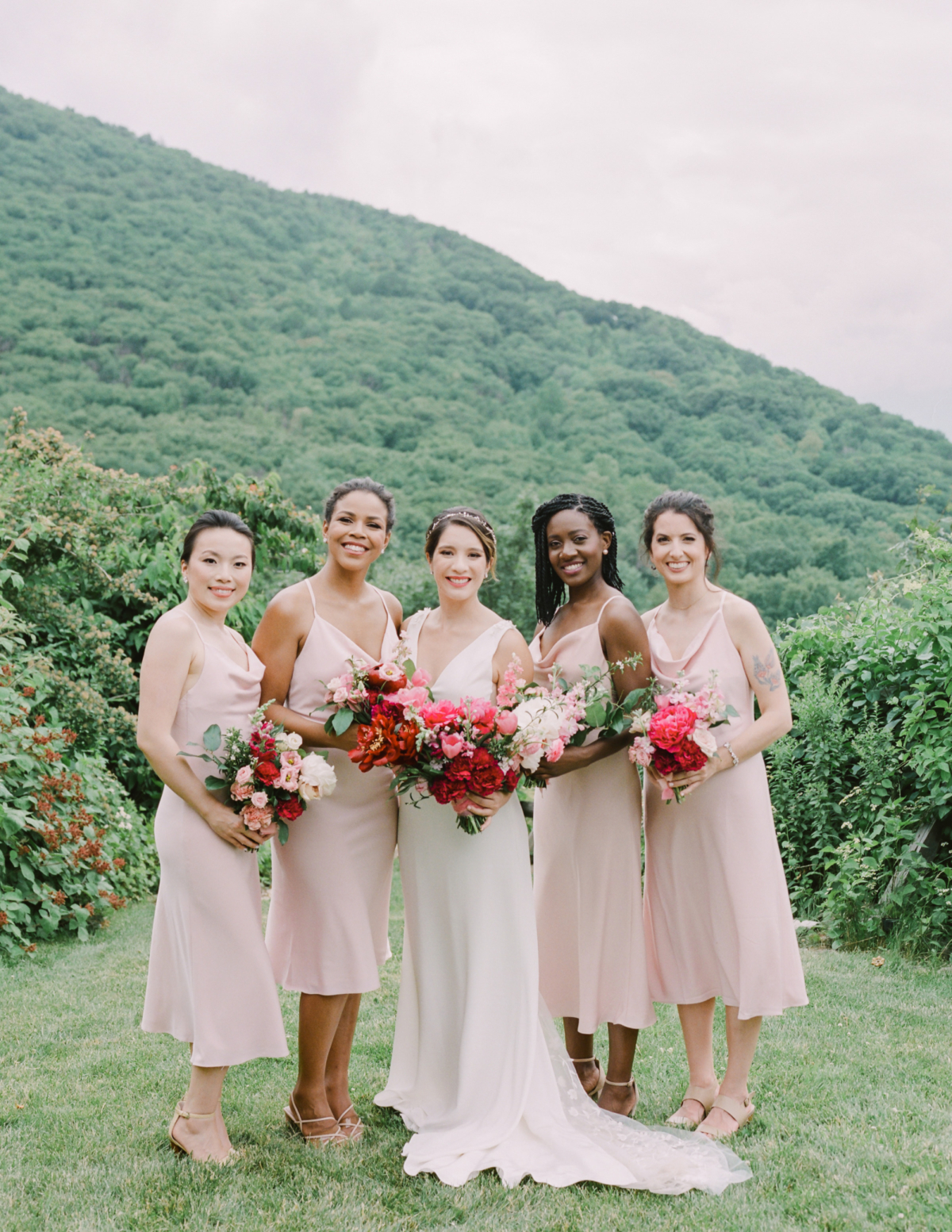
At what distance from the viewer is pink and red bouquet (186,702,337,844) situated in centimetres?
350

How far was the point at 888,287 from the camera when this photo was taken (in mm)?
30219

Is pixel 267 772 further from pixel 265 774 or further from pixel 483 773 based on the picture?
pixel 483 773

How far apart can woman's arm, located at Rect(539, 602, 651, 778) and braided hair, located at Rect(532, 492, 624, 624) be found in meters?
0.34

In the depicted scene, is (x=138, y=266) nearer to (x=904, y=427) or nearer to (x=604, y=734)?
(x=904, y=427)

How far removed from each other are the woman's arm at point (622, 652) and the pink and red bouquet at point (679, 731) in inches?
6.6

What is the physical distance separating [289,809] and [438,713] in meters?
0.67

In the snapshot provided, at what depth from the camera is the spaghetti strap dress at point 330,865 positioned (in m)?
3.92

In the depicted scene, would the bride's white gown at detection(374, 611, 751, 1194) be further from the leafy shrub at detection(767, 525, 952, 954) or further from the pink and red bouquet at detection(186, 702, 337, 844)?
the leafy shrub at detection(767, 525, 952, 954)

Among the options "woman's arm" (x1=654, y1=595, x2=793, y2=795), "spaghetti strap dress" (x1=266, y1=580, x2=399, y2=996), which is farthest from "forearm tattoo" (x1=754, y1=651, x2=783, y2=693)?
"spaghetti strap dress" (x1=266, y1=580, x2=399, y2=996)

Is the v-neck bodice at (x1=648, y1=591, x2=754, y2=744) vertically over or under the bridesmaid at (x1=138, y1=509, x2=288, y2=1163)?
over

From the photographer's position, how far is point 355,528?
4.03 metres

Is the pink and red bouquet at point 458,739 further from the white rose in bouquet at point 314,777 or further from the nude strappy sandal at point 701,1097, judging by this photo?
the nude strappy sandal at point 701,1097

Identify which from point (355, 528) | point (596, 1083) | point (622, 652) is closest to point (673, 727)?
point (622, 652)

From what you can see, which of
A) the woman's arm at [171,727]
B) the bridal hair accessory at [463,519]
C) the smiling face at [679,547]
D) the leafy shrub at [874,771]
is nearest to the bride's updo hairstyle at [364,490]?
the bridal hair accessory at [463,519]
